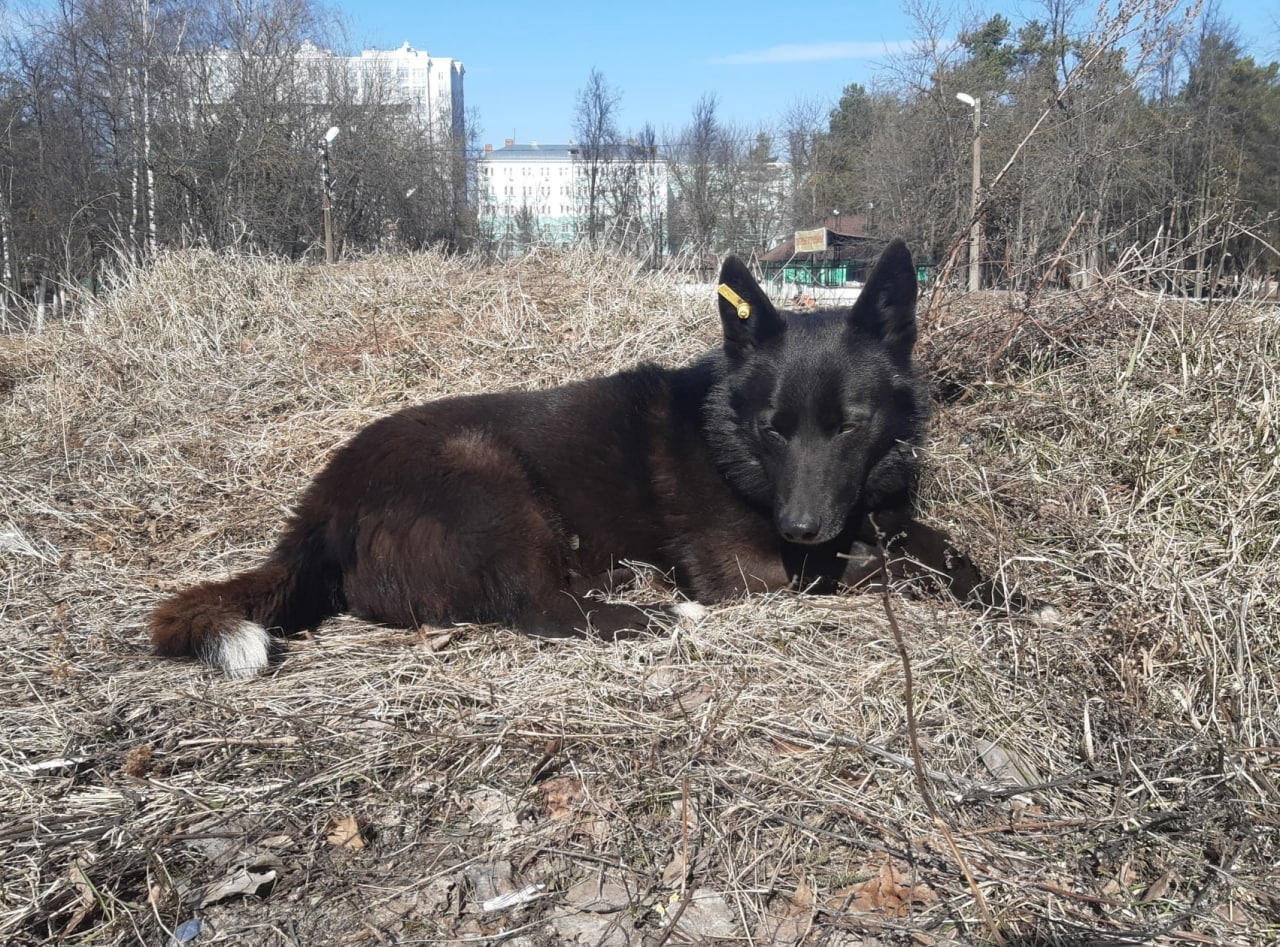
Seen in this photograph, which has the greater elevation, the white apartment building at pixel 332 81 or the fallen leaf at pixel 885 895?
the white apartment building at pixel 332 81

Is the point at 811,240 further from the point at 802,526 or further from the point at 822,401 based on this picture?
the point at 802,526

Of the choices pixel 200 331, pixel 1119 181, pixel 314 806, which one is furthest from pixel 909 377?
pixel 1119 181

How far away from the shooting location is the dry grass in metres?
1.74

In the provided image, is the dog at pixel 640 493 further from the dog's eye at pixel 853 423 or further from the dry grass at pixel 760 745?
the dry grass at pixel 760 745

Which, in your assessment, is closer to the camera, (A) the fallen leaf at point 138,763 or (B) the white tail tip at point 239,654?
(A) the fallen leaf at point 138,763

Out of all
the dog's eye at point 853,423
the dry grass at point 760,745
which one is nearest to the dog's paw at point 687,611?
the dry grass at point 760,745

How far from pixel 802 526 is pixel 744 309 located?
0.96 m

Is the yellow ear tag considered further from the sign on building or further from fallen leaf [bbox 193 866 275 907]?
the sign on building

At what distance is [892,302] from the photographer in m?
3.38

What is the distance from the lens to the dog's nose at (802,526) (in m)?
3.00

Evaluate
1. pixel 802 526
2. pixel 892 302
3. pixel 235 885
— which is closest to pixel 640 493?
pixel 802 526

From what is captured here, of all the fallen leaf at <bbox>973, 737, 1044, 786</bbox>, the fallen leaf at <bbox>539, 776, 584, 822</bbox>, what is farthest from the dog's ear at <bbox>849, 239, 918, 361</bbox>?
the fallen leaf at <bbox>539, 776, 584, 822</bbox>

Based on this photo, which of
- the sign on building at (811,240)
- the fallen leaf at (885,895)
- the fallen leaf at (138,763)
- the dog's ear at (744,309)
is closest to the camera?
→ the fallen leaf at (885,895)

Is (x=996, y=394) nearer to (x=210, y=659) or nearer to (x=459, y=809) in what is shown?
(x=459, y=809)
